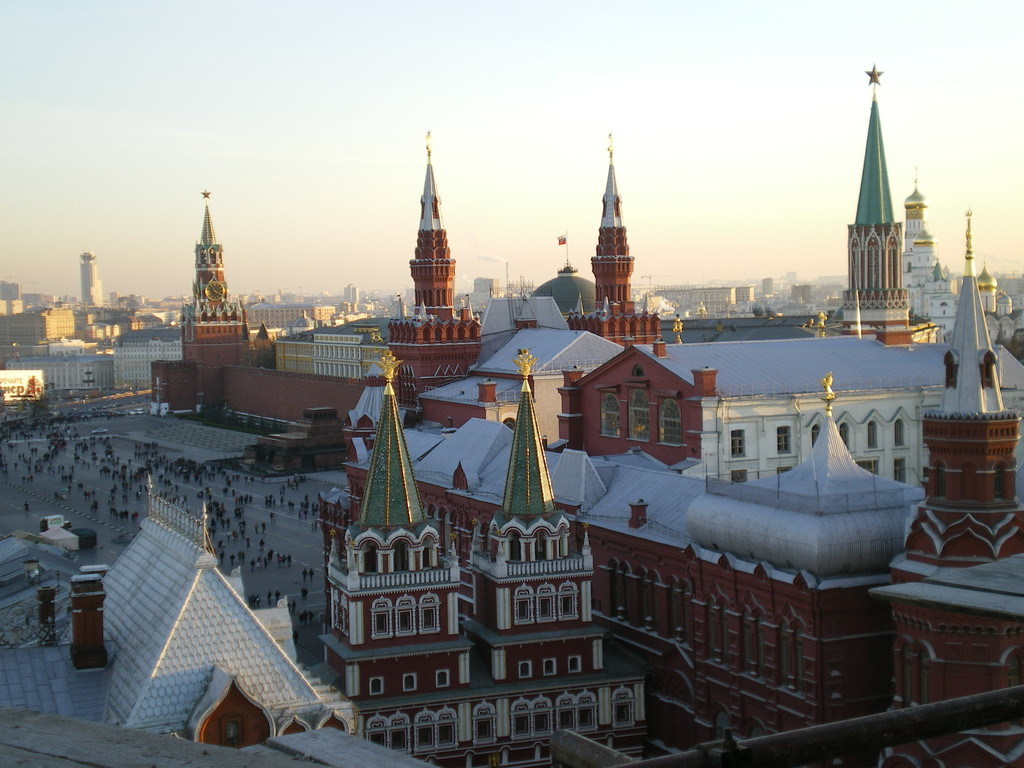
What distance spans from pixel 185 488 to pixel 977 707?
68.7 metres

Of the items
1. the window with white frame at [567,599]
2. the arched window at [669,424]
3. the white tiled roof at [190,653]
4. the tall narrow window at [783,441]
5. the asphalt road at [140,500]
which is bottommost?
the asphalt road at [140,500]

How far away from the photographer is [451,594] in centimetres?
2730

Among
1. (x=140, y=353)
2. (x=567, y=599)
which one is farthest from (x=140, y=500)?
(x=140, y=353)

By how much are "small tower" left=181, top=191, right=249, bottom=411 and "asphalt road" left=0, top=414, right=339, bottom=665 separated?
13520 millimetres

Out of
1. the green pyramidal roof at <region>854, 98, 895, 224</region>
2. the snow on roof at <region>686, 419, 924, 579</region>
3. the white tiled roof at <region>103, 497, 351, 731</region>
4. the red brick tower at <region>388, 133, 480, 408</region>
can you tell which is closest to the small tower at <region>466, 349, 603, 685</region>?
the snow on roof at <region>686, 419, 924, 579</region>

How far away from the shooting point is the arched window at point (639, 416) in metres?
39.7

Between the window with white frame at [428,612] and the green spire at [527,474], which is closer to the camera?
the window with white frame at [428,612]

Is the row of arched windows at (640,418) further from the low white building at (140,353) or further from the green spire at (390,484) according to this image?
the low white building at (140,353)

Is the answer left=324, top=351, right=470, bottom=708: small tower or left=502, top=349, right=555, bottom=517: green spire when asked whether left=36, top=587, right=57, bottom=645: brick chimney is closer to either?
left=324, top=351, right=470, bottom=708: small tower

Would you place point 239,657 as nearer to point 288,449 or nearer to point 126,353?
point 288,449

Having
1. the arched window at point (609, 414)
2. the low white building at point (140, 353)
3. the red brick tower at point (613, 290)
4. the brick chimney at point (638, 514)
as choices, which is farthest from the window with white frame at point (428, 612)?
the low white building at point (140, 353)

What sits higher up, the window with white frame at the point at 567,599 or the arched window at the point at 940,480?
the arched window at the point at 940,480

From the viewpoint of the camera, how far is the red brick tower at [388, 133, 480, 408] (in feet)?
172

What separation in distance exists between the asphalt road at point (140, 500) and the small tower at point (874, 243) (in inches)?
1029
